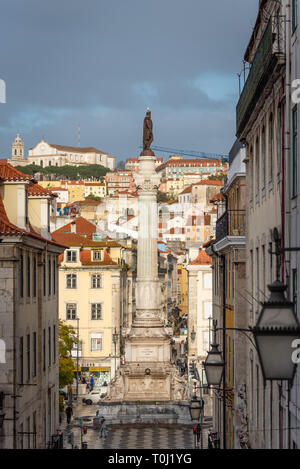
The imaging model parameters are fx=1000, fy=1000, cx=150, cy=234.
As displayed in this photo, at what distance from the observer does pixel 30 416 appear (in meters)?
29.5

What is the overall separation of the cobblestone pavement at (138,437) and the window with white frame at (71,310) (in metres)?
23.1

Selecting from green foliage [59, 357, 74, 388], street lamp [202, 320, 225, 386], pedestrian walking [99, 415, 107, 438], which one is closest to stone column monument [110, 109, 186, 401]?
green foliage [59, 357, 74, 388]

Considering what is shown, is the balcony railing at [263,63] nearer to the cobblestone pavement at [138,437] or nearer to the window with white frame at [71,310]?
the cobblestone pavement at [138,437]

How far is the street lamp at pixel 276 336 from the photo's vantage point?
766cm

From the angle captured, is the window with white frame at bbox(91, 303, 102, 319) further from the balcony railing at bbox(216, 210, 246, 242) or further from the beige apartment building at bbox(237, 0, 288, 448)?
the beige apartment building at bbox(237, 0, 288, 448)

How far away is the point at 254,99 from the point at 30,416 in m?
14.8

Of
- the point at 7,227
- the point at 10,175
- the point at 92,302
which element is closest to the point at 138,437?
the point at 10,175

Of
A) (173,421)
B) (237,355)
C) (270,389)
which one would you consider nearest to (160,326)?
(173,421)

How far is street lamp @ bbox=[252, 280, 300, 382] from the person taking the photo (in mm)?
7656

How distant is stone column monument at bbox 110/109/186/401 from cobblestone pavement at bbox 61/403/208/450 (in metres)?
4.48

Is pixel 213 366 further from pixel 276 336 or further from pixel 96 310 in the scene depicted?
pixel 96 310

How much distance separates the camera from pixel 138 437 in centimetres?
4478
